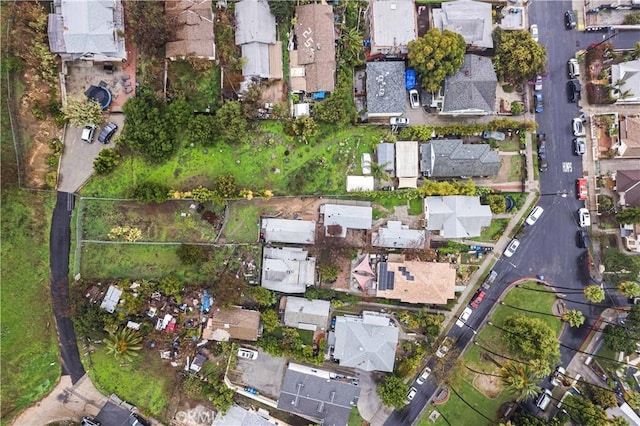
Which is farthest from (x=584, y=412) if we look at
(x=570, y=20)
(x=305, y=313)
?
(x=570, y=20)

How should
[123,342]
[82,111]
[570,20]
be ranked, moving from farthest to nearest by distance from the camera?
1. [570,20]
2. [82,111]
3. [123,342]

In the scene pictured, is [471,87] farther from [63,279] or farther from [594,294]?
[63,279]

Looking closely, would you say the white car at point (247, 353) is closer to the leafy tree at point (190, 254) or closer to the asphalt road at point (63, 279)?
the leafy tree at point (190, 254)

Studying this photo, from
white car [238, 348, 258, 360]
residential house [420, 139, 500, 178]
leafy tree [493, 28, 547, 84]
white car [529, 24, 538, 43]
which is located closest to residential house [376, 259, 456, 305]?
residential house [420, 139, 500, 178]


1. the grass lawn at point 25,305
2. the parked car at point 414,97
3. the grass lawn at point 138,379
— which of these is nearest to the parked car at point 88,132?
the grass lawn at point 25,305

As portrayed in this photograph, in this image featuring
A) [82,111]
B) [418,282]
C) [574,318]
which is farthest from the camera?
[574,318]
